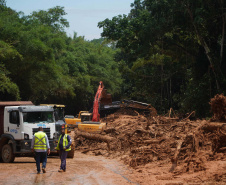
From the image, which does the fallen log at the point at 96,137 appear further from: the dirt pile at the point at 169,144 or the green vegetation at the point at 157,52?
the green vegetation at the point at 157,52

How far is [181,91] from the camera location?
134ft

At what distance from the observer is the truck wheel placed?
58.5ft

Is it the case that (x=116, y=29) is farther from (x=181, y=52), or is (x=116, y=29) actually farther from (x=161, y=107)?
(x=161, y=107)

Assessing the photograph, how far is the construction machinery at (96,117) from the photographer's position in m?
25.8

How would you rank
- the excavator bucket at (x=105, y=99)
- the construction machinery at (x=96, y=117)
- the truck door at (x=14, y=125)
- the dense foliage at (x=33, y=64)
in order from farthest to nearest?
the excavator bucket at (x=105, y=99), the dense foliage at (x=33, y=64), the construction machinery at (x=96, y=117), the truck door at (x=14, y=125)

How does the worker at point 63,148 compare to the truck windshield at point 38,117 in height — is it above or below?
below

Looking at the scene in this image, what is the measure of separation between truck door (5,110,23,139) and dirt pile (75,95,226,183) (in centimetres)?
499

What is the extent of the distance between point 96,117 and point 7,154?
15420mm

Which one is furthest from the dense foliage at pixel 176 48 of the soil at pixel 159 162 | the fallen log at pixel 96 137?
the soil at pixel 159 162

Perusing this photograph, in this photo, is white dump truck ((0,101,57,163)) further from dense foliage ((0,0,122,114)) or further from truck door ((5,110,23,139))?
dense foliage ((0,0,122,114))

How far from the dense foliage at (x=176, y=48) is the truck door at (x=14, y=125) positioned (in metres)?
16.4

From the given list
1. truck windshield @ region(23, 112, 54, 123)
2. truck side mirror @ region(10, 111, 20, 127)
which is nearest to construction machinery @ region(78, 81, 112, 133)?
truck windshield @ region(23, 112, 54, 123)

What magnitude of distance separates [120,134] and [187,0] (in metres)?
13.6

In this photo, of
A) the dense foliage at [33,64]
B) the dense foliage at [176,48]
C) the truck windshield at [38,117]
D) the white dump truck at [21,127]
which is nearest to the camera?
the white dump truck at [21,127]
